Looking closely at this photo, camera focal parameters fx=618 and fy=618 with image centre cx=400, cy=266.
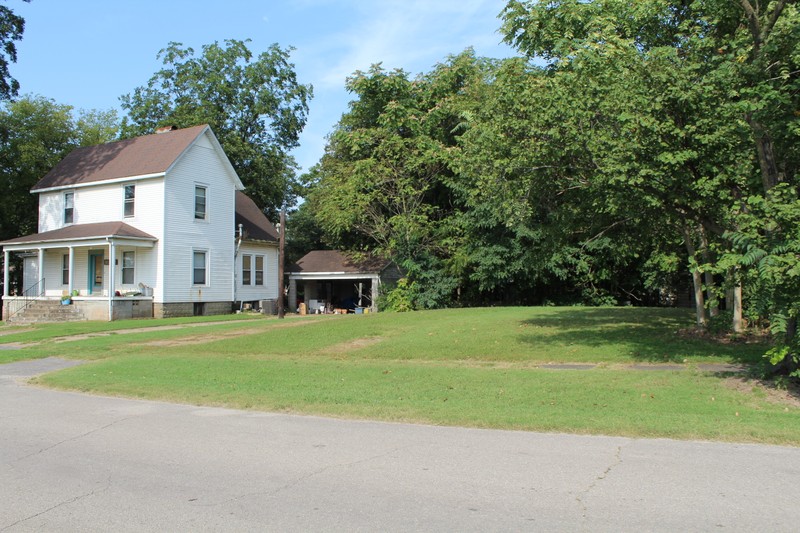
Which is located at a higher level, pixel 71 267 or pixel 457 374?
pixel 71 267

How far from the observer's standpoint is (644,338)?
16125 mm

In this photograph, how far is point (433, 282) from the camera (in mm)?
33125

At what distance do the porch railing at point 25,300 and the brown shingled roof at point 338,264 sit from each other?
1358 cm

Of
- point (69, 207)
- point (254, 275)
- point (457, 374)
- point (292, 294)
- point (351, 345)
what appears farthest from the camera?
point (292, 294)

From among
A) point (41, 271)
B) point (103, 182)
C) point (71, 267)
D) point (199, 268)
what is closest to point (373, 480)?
point (71, 267)

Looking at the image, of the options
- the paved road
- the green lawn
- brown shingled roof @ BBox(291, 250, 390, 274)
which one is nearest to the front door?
the green lawn

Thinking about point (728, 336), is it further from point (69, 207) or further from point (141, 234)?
point (69, 207)

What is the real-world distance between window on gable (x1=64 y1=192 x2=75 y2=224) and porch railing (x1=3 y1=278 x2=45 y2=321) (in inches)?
135

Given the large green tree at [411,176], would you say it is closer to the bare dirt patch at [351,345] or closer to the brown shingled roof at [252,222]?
the brown shingled roof at [252,222]

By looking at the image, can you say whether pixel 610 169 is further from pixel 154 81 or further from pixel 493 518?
pixel 154 81

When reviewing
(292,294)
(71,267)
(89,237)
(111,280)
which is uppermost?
(89,237)

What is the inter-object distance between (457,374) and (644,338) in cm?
663

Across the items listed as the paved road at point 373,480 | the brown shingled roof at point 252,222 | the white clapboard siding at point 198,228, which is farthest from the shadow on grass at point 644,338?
the brown shingled roof at point 252,222

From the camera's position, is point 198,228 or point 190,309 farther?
point 198,228
